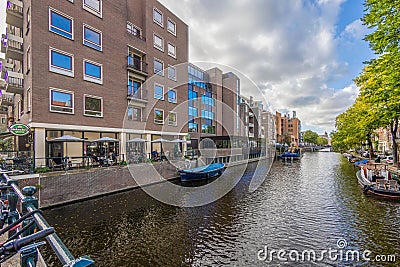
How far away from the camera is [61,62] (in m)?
16.5

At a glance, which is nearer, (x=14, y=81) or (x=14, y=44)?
(x=14, y=81)

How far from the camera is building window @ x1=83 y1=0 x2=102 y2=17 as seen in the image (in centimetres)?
1840

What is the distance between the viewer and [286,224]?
11164 mm

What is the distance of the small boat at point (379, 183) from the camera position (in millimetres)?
14852

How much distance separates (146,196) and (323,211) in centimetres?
1199

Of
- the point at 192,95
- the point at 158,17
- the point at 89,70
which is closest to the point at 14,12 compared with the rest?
the point at 89,70

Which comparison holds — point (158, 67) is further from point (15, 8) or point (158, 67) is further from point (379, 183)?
point (379, 183)

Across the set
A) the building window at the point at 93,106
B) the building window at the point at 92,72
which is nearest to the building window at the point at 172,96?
the building window at the point at 92,72

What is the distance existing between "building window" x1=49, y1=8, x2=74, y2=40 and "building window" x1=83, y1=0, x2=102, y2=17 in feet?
7.21

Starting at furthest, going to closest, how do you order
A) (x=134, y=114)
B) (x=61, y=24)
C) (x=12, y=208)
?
(x=134, y=114) → (x=61, y=24) → (x=12, y=208)

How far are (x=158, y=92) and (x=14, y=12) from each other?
14266 mm

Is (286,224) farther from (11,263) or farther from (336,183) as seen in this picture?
(336,183)

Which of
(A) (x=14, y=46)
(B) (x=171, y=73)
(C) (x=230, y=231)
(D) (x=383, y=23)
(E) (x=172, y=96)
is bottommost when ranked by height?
(C) (x=230, y=231)

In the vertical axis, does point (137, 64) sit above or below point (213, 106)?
above
